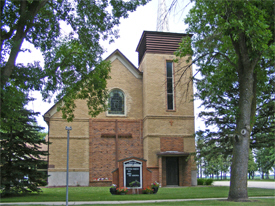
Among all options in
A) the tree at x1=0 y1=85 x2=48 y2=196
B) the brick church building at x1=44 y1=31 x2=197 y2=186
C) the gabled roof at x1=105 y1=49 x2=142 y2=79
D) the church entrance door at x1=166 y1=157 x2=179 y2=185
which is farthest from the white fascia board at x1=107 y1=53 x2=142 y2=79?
the tree at x1=0 y1=85 x2=48 y2=196

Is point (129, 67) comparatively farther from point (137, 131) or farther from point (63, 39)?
point (63, 39)

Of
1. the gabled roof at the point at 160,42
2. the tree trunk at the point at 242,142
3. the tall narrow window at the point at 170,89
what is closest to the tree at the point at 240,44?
the tree trunk at the point at 242,142

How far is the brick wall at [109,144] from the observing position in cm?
2895

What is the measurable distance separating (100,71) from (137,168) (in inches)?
229

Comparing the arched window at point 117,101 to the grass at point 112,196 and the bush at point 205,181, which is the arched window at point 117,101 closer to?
the bush at point 205,181

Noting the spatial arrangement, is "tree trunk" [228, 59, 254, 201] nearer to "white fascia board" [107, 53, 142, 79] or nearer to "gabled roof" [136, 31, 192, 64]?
"gabled roof" [136, 31, 192, 64]

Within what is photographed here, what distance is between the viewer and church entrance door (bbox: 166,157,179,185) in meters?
28.4

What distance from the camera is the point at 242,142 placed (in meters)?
13.7

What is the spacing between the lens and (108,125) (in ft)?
98.1

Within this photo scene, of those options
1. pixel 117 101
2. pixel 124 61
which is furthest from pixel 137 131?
pixel 124 61

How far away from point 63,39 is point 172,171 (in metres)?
17.1

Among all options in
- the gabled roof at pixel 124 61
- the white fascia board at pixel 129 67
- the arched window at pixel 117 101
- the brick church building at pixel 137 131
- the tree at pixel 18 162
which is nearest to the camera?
the tree at pixel 18 162

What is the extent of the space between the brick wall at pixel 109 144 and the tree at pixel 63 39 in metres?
12.2

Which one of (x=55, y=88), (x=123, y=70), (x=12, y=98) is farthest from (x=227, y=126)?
(x=12, y=98)
